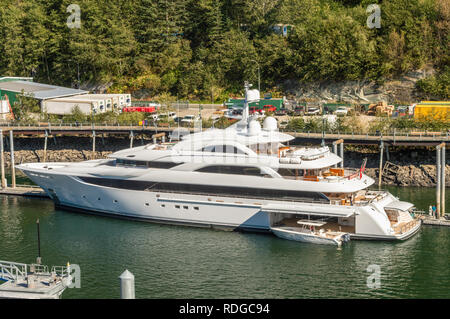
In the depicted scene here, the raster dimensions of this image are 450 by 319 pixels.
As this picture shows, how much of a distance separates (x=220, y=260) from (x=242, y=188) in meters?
6.07

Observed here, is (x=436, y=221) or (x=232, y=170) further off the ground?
(x=232, y=170)

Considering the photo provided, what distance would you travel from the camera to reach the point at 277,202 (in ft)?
131

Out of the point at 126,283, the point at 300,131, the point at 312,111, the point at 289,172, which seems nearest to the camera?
the point at 126,283

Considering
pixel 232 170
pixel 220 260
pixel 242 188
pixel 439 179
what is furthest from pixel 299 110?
pixel 220 260

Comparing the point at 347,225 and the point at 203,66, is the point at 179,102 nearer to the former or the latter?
the point at 203,66

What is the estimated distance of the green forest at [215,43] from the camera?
2852 inches

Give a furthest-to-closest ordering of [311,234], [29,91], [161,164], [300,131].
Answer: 1. [29,91]
2. [300,131]
3. [161,164]
4. [311,234]

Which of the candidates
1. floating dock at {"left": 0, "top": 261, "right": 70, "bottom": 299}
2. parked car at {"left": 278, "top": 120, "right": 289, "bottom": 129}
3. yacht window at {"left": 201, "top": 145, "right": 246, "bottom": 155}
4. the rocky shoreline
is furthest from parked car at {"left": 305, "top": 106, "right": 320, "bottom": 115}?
floating dock at {"left": 0, "top": 261, "right": 70, "bottom": 299}

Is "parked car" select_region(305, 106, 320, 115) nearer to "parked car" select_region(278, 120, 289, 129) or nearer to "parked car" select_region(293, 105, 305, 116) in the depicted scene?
"parked car" select_region(293, 105, 305, 116)

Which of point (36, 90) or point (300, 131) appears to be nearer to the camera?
point (300, 131)

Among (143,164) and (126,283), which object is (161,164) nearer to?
(143,164)

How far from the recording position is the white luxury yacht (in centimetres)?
3912

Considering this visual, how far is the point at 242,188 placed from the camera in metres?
40.7

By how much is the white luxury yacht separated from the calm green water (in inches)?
39.7
